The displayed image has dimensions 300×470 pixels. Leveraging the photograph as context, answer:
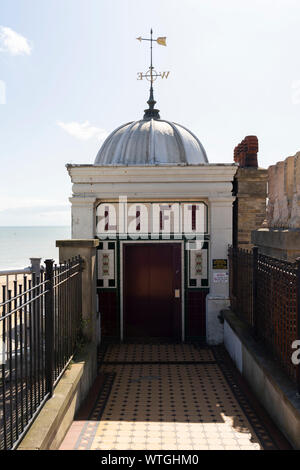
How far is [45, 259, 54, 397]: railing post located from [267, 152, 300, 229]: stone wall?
3.87m

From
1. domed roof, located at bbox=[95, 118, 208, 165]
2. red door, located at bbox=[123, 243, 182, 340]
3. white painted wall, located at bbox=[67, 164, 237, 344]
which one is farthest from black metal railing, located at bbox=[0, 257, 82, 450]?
domed roof, located at bbox=[95, 118, 208, 165]

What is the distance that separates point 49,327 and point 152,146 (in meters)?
7.38

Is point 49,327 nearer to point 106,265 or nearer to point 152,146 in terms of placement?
point 106,265

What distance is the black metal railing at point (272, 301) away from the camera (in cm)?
500

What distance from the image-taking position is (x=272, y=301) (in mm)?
5988

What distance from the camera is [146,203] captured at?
9477 mm

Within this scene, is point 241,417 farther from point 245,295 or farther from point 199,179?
A: point 199,179

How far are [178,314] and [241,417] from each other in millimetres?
4054

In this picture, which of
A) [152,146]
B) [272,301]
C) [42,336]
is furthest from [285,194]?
[152,146]

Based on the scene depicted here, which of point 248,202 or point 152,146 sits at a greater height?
point 152,146

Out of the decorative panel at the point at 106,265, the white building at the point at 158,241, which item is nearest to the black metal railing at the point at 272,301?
the white building at the point at 158,241

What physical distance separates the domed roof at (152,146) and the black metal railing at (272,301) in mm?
3948

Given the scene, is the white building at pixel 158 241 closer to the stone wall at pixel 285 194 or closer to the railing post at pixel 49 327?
the stone wall at pixel 285 194

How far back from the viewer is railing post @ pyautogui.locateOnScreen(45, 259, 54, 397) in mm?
4785
